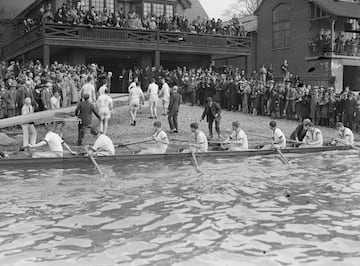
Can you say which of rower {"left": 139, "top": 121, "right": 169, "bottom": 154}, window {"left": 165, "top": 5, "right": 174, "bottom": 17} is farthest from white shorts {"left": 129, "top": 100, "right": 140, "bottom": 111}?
window {"left": 165, "top": 5, "right": 174, "bottom": 17}

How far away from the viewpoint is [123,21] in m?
31.9

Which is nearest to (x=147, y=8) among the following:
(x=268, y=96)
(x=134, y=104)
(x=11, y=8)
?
(x=268, y=96)

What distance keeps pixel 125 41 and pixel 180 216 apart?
22355 mm

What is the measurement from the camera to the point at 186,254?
8.64 metres

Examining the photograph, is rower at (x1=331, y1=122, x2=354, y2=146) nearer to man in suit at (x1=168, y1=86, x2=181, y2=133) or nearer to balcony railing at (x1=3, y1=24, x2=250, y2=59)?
man in suit at (x1=168, y1=86, x2=181, y2=133)

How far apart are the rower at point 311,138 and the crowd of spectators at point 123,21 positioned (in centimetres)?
1639

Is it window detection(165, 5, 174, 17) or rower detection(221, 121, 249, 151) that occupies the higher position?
window detection(165, 5, 174, 17)

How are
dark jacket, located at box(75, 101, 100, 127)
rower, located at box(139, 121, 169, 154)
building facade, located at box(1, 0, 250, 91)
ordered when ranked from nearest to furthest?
rower, located at box(139, 121, 169, 154) → dark jacket, located at box(75, 101, 100, 127) → building facade, located at box(1, 0, 250, 91)

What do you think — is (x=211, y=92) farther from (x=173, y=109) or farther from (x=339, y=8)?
(x=339, y=8)

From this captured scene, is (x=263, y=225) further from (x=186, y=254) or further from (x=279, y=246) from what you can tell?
(x=186, y=254)

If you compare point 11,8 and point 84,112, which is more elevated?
point 11,8

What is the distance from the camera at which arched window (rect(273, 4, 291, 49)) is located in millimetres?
37250

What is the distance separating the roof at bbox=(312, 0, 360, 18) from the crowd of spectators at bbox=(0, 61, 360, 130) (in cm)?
514

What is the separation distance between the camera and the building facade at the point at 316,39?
3297 centimetres
